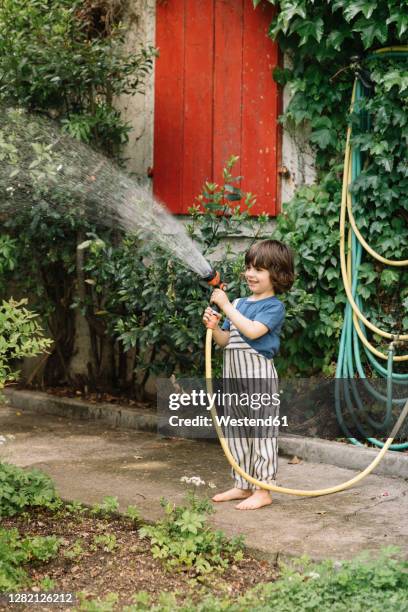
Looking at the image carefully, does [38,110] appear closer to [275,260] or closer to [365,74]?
[365,74]

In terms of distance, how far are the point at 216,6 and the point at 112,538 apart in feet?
12.7

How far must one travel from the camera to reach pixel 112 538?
3498 millimetres

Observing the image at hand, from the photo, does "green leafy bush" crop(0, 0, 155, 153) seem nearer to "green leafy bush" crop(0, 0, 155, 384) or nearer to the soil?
"green leafy bush" crop(0, 0, 155, 384)

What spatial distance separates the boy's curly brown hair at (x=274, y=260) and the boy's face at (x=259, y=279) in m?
0.02

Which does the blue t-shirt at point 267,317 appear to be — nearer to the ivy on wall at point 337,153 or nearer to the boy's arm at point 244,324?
the boy's arm at point 244,324

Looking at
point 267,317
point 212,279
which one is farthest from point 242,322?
point 212,279

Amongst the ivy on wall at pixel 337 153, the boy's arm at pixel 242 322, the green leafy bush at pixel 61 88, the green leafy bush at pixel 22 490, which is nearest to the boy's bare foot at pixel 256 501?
the boy's arm at pixel 242 322

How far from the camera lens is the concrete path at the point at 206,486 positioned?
3.58m

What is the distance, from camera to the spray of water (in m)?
5.50

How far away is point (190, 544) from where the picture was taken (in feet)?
10.8

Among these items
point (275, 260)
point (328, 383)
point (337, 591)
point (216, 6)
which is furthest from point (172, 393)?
point (337, 591)

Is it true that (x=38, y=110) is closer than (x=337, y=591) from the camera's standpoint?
No

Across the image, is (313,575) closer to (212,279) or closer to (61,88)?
(212,279)

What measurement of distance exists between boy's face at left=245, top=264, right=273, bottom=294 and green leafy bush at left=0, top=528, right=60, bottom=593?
1427mm
